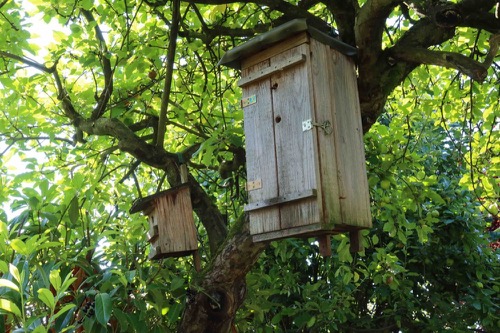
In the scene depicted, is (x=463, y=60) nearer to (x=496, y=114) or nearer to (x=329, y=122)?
(x=329, y=122)

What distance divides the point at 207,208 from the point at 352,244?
3.38 ft

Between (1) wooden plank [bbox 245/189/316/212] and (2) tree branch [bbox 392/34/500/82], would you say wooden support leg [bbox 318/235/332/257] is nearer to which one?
(1) wooden plank [bbox 245/189/316/212]

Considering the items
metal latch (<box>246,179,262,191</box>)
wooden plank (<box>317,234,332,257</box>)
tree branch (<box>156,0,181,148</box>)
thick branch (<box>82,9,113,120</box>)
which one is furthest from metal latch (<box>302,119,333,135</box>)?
thick branch (<box>82,9,113,120</box>)

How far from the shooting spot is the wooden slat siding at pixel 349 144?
8.75 feet

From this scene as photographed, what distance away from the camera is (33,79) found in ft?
12.5

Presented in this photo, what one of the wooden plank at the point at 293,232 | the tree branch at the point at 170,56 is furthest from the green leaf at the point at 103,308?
the tree branch at the point at 170,56

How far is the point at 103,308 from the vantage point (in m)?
2.33

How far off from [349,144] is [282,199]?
44cm

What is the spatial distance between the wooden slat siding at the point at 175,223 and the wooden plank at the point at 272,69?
688 millimetres

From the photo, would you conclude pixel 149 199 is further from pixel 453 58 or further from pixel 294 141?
pixel 453 58

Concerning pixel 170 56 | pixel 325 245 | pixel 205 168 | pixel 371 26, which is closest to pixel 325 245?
pixel 325 245

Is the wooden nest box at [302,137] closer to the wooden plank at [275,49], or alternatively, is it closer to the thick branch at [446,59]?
the wooden plank at [275,49]

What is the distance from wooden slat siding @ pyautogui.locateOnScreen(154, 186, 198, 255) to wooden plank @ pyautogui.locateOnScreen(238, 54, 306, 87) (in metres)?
0.69

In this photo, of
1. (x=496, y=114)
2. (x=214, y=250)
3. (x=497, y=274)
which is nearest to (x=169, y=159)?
(x=214, y=250)
